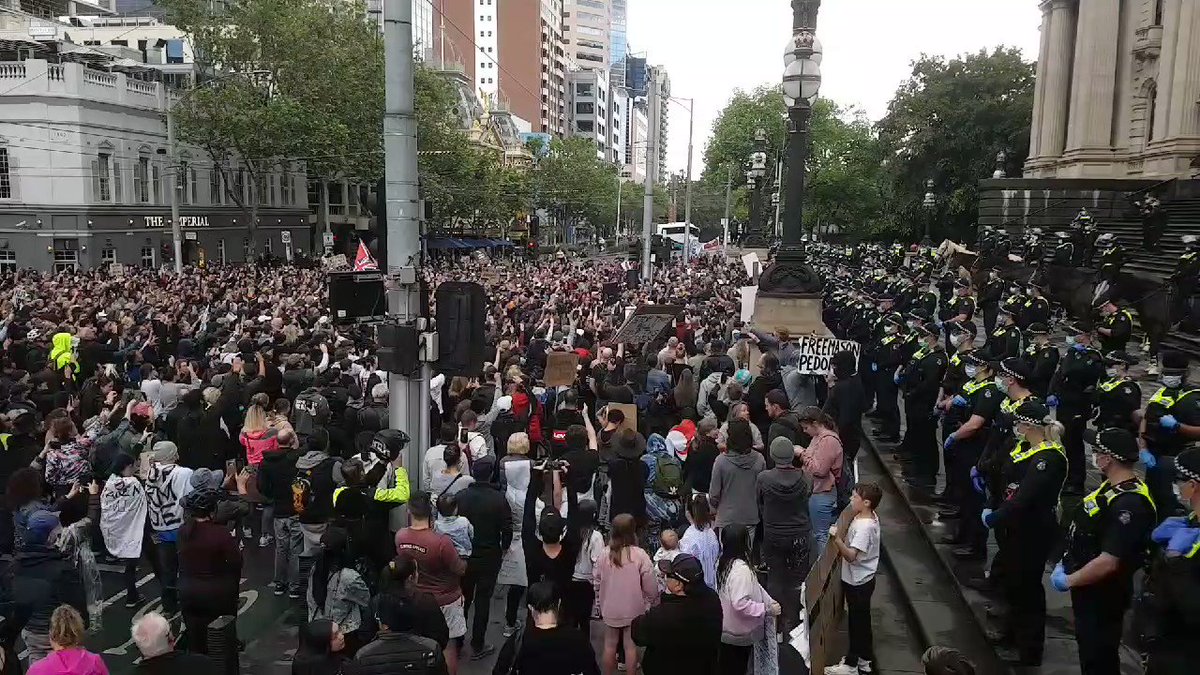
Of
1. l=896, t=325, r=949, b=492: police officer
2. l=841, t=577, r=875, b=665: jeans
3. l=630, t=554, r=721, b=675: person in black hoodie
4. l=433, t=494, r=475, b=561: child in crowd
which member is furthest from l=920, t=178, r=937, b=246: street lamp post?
l=630, t=554, r=721, b=675: person in black hoodie

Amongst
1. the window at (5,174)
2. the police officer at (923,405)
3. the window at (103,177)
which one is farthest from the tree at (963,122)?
the window at (5,174)

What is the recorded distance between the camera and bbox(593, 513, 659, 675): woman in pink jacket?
6.08 m

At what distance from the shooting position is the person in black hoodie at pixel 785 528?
7.13 meters

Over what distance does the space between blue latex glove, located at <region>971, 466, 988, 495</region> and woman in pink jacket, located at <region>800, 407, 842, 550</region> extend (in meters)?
1.21

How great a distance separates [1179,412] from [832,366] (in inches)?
147

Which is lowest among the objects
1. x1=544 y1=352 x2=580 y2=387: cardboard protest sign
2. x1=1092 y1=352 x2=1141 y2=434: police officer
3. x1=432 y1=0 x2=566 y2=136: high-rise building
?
x1=544 y1=352 x2=580 y2=387: cardboard protest sign

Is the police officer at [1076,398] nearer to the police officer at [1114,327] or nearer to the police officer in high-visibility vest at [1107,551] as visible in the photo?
the police officer at [1114,327]

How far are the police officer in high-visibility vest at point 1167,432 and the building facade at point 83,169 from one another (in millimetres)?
35033

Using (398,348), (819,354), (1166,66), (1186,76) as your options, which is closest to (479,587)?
(398,348)

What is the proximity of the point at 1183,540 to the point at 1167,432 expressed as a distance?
139 inches

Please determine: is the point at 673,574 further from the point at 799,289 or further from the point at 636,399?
the point at 799,289

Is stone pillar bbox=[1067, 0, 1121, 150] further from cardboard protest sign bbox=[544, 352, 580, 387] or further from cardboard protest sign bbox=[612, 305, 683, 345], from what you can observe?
cardboard protest sign bbox=[544, 352, 580, 387]

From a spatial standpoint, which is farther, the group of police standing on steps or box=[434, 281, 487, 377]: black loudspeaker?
box=[434, 281, 487, 377]: black loudspeaker

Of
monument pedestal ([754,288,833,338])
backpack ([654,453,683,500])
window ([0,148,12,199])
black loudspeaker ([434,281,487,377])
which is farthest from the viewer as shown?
window ([0,148,12,199])
